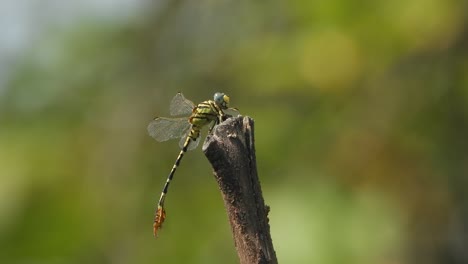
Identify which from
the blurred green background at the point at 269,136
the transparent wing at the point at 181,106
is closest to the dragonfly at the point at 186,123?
the transparent wing at the point at 181,106

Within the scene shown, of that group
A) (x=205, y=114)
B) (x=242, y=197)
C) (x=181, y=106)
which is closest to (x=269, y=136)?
(x=181, y=106)

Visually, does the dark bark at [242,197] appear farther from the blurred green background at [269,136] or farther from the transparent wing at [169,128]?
the blurred green background at [269,136]

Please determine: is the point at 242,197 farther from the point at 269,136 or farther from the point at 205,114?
the point at 269,136

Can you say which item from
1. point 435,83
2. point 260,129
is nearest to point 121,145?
point 260,129

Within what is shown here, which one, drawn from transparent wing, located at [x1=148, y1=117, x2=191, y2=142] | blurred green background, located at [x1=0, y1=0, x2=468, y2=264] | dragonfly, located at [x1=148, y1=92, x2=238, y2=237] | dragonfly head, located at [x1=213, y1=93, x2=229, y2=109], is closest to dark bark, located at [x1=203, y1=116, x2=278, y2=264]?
dragonfly, located at [x1=148, y1=92, x2=238, y2=237]

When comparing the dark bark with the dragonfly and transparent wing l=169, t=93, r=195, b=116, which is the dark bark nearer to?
the dragonfly

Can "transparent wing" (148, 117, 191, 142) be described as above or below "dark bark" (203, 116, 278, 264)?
above

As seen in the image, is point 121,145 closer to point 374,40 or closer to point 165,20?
point 165,20
